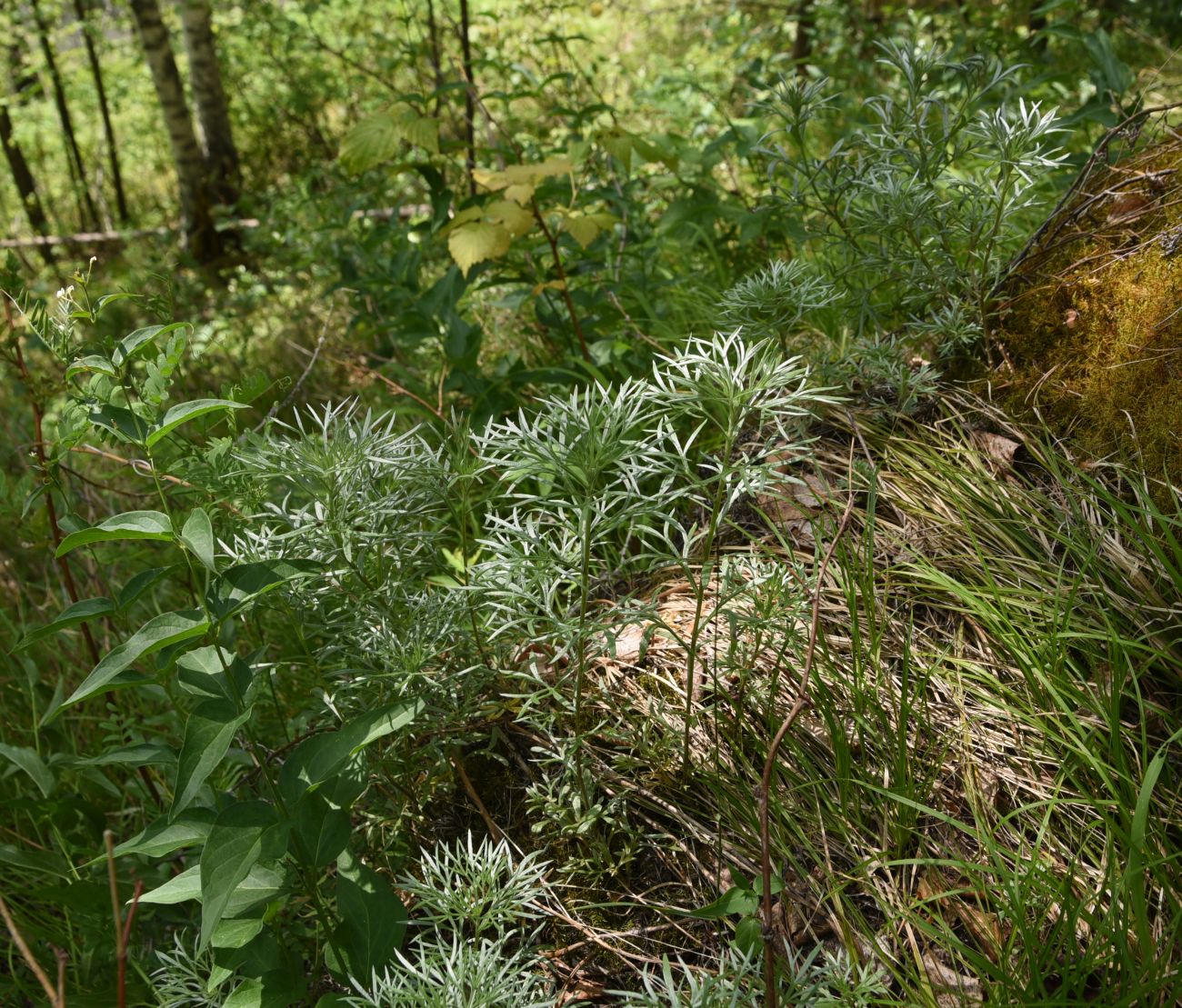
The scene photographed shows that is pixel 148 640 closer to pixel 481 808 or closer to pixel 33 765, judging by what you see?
pixel 481 808

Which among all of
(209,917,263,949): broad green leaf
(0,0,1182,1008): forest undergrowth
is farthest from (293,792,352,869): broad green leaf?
(209,917,263,949): broad green leaf

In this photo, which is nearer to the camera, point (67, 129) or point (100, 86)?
point (100, 86)

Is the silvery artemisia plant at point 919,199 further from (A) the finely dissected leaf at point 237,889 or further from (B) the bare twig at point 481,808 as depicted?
(A) the finely dissected leaf at point 237,889

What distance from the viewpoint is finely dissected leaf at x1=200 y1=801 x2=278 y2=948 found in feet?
4.09

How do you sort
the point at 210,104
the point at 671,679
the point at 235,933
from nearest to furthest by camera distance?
the point at 235,933 < the point at 671,679 < the point at 210,104

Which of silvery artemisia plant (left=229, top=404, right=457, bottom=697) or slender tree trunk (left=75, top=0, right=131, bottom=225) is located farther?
slender tree trunk (left=75, top=0, right=131, bottom=225)

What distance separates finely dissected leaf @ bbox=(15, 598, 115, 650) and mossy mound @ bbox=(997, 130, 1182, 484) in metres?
1.95

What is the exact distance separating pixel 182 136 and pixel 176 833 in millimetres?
8387

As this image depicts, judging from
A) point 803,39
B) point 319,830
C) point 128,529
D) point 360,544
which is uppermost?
point 803,39

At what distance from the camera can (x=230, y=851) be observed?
4.32ft

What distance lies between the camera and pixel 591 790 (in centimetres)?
169

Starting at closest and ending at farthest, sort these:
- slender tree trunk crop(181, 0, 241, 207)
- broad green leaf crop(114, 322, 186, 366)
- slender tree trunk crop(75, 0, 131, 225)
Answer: broad green leaf crop(114, 322, 186, 366)
slender tree trunk crop(181, 0, 241, 207)
slender tree trunk crop(75, 0, 131, 225)

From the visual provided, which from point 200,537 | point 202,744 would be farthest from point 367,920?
point 200,537

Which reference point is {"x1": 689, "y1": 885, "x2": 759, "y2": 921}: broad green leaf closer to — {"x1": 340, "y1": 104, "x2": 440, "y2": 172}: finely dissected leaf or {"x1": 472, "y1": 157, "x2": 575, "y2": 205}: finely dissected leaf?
{"x1": 472, "y1": 157, "x2": 575, "y2": 205}: finely dissected leaf
